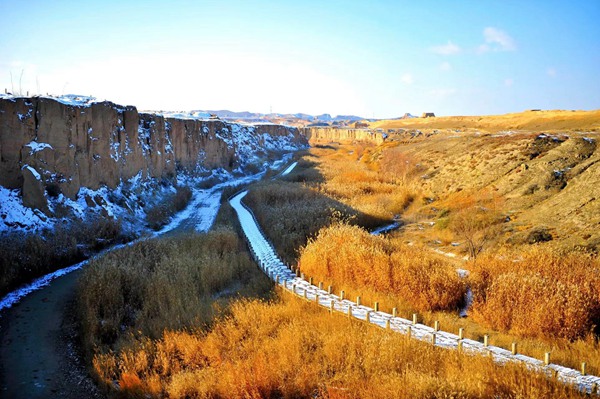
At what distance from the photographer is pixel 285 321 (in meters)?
10.5

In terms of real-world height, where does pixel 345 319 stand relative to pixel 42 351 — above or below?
above

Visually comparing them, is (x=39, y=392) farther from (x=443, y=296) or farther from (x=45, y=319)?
(x=443, y=296)

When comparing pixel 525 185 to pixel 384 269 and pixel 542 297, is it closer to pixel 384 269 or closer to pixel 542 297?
pixel 384 269

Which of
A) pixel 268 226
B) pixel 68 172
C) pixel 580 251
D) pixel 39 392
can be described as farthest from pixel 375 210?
pixel 39 392

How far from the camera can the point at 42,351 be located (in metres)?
10.8

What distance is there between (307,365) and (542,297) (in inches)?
221

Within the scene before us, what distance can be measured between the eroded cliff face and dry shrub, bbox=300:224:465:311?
12.6 metres

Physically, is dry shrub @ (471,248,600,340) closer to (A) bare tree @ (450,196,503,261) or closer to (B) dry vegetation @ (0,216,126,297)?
(A) bare tree @ (450,196,503,261)

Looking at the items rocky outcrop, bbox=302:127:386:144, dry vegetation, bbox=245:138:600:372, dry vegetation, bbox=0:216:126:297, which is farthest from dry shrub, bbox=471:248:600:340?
rocky outcrop, bbox=302:127:386:144

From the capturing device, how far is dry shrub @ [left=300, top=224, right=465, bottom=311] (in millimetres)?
11454

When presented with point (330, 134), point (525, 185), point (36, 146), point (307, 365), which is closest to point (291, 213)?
point (525, 185)

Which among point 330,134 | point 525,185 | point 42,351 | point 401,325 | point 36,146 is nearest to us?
point 401,325

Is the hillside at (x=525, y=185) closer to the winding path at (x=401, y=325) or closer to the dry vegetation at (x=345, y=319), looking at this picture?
the dry vegetation at (x=345, y=319)

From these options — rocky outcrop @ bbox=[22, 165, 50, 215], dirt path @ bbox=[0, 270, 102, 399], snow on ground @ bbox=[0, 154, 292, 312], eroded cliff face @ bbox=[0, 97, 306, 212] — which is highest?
eroded cliff face @ bbox=[0, 97, 306, 212]
